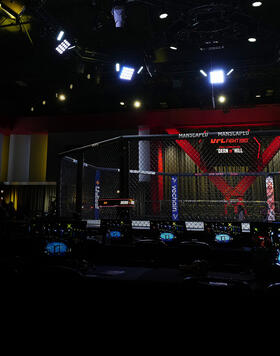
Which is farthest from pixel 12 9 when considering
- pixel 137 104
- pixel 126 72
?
pixel 137 104

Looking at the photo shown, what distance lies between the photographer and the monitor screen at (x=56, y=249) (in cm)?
290

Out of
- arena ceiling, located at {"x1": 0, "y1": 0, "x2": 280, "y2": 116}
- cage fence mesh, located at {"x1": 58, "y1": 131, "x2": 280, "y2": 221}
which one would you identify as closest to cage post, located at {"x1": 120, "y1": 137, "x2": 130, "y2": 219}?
arena ceiling, located at {"x1": 0, "y1": 0, "x2": 280, "y2": 116}

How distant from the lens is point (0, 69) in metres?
9.20

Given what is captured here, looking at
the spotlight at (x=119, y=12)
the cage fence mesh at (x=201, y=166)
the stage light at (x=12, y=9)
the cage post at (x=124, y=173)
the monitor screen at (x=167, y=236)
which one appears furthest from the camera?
the cage fence mesh at (x=201, y=166)

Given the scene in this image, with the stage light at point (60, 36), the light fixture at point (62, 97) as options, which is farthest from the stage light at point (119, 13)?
the light fixture at point (62, 97)

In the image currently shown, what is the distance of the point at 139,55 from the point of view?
8.66 metres

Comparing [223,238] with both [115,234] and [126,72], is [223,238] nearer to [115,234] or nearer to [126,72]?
[115,234]

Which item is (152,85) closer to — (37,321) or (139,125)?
(139,125)

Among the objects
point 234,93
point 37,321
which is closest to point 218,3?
point 234,93

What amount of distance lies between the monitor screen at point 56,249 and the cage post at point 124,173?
3.95 feet

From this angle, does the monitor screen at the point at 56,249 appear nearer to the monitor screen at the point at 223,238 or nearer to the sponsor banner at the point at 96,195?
the monitor screen at the point at 223,238

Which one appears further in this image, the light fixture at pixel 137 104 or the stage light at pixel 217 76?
the light fixture at pixel 137 104

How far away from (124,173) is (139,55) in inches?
241

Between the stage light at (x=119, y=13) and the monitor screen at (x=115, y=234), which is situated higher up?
the stage light at (x=119, y=13)
